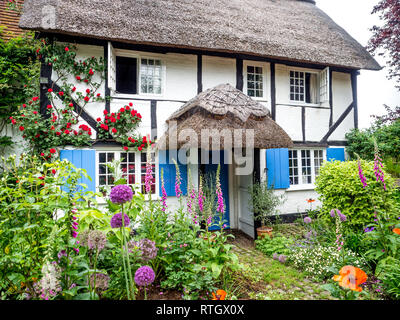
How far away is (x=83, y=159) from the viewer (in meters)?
5.35

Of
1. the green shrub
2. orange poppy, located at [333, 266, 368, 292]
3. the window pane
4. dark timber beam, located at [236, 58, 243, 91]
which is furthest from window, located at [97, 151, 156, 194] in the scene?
orange poppy, located at [333, 266, 368, 292]

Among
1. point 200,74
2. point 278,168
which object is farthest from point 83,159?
point 278,168

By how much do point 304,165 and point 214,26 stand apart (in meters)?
5.00

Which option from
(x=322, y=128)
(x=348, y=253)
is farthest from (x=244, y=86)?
(x=348, y=253)

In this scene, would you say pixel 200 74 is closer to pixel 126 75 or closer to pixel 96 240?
pixel 126 75

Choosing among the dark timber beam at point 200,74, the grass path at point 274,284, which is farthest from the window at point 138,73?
the grass path at point 274,284

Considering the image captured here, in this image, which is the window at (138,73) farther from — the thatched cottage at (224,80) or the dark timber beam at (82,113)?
the dark timber beam at (82,113)

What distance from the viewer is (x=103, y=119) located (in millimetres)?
5633

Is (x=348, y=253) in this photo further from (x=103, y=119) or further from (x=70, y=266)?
(x=103, y=119)

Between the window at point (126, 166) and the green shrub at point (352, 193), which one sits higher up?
the window at point (126, 166)

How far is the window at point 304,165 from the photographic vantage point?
7.35 metres

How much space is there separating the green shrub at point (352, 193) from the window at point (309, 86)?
3157 mm

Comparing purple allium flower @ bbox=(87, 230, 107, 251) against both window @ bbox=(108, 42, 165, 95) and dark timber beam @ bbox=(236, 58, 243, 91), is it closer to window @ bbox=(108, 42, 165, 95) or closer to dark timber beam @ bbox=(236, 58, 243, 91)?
window @ bbox=(108, 42, 165, 95)
